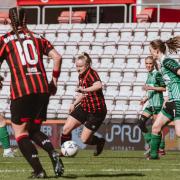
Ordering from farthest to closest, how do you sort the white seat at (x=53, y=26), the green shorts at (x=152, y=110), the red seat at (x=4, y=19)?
the red seat at (x=4, y=19) → the white seat at (x=53, y=26) → the green shorts at (x=152, y=110)

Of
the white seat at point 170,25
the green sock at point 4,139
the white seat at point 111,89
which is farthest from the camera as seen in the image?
the white seat at point 170,25

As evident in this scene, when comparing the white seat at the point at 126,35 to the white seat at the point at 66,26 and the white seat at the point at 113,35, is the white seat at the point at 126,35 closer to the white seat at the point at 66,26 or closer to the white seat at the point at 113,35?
the white seat at the point at 113,35

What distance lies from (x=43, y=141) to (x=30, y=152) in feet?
1.21

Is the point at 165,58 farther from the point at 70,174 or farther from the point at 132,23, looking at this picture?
the point at 132,23

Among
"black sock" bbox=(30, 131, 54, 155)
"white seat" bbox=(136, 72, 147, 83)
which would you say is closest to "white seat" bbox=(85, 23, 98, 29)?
"white seat" bbox=(136, 72, 147, 83)

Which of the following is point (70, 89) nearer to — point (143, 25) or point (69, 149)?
point (143, 25)

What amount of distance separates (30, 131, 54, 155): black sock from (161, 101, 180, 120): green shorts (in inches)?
120

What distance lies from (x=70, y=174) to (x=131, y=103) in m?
12.3

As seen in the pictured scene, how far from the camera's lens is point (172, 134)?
2009 centimetres

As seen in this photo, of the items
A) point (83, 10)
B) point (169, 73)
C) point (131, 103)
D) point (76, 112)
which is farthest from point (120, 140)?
point (83, 10)

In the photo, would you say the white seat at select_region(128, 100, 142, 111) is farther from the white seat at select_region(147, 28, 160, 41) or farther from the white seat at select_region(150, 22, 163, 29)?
the white seat at select_region(150, 22, 163, 29)

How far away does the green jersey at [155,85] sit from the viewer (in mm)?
16047

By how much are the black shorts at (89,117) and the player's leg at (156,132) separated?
4.87ft

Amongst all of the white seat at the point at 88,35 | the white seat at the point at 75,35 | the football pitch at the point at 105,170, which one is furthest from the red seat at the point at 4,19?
the football pitch at the point at 105,170
